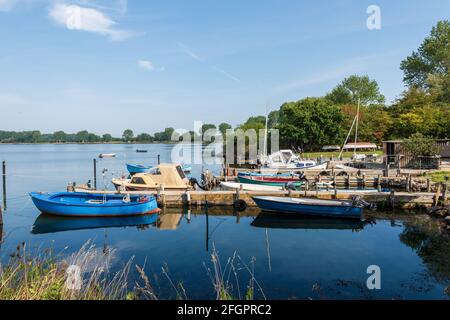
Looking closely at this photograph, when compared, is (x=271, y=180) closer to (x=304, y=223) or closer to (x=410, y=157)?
(x=304, y=223)

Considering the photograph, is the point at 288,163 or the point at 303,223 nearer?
the point at 303,223

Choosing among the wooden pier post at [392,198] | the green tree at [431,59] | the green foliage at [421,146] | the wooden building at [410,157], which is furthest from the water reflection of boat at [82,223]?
the green tree at [431,59]

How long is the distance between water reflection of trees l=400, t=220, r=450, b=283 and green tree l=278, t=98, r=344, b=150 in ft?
164

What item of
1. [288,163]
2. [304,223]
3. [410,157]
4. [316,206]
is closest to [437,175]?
[410,157]

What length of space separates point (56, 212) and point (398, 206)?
22699 mm

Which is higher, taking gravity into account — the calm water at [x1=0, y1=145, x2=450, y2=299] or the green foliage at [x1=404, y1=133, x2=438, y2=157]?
the green foliage at [x1=404, y1=133, x2=438, y2=157]

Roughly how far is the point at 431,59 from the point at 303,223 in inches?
3019

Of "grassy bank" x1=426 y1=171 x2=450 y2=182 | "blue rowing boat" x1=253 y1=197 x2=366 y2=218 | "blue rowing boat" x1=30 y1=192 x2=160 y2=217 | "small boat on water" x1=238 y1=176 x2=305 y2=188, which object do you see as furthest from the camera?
"small boat on water" x1=238 y1=176 x2=305 y2=188

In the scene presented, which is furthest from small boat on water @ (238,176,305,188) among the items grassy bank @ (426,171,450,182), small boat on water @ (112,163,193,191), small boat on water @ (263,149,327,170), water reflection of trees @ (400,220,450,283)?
water reflection of trees @ (400,220,450,283)

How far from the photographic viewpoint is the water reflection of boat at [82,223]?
67.9ft

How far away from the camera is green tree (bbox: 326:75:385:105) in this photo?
9769 cm

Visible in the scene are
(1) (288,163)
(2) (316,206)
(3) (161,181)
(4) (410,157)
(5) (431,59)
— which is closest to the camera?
(2) (316,206)

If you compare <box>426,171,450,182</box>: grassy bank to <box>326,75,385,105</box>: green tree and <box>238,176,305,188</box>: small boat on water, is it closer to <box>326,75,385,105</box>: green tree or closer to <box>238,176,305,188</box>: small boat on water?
<box>238,176,305,188</box>: small boat on water

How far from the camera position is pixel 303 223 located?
69.6ft
